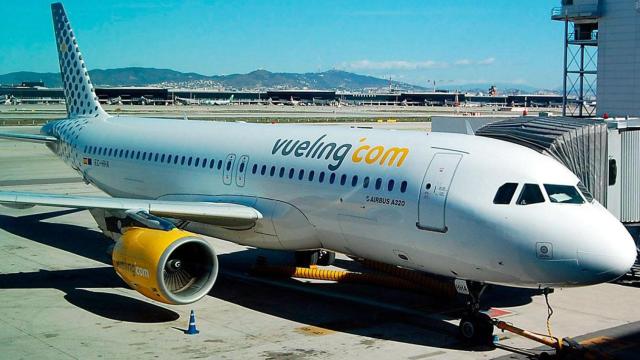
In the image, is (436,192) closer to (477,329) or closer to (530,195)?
(530,195)

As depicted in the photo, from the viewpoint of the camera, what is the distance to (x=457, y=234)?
550 inches

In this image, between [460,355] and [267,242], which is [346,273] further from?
[460,355]

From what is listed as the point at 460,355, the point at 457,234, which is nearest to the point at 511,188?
the point at 457,234

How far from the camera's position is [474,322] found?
14164 mm

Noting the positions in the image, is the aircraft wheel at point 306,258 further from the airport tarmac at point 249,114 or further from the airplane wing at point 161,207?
the airport tarmac at point 249,114

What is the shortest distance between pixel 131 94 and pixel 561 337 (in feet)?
563

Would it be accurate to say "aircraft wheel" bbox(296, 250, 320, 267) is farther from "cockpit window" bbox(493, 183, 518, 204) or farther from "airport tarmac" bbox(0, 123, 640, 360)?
"cockpit window" bbox(493, 183, 518, 204)

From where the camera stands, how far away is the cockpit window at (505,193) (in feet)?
45.0

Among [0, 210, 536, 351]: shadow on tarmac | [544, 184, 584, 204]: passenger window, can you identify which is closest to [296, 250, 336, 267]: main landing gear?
[0, 210, 536, 351]: shadow on tarmac

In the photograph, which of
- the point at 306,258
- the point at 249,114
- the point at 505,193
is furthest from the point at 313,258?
the point at 249,114

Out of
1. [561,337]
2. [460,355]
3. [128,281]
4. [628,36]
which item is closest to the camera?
[460,355]

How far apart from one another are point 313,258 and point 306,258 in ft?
0.68

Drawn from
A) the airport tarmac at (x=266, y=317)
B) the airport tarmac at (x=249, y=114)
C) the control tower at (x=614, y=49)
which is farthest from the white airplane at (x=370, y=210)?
the airport tarmac at (x=249, y=114)

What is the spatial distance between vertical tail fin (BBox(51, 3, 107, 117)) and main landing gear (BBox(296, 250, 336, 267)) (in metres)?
11.5
